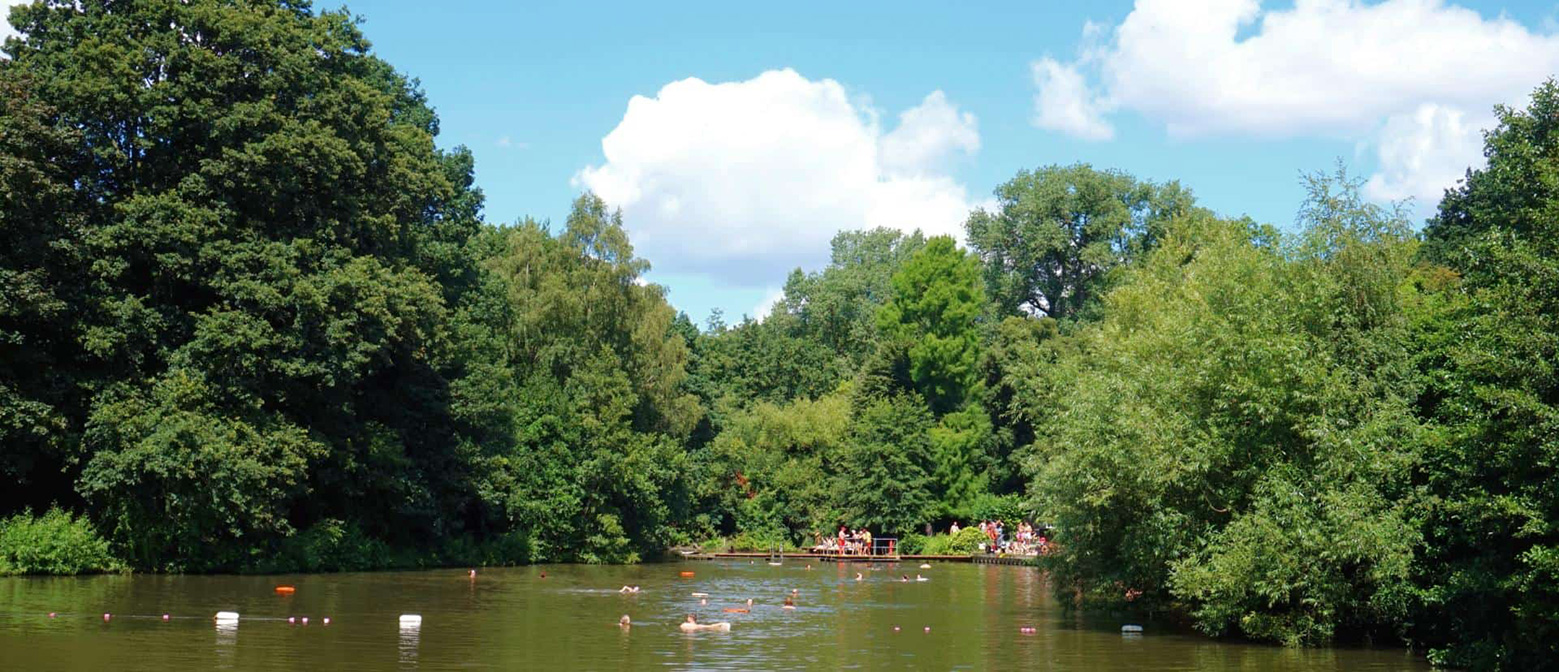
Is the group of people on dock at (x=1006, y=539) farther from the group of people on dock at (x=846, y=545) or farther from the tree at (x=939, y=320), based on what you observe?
the tree at (x=939, y=320)

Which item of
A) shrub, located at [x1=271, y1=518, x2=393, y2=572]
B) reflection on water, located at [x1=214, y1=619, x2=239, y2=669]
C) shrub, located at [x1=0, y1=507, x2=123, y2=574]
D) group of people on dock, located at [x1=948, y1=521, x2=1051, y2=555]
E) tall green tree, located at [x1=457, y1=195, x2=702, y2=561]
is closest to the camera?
reflection on water, located at [x1=214, y1=619, x2=239, y2=669]

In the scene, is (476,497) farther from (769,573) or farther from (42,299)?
(42,299)

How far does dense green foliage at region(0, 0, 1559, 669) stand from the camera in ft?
82.1

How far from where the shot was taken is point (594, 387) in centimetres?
6238

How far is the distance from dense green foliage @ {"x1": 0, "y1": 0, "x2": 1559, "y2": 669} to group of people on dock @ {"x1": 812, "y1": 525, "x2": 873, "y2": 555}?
6.29 ft

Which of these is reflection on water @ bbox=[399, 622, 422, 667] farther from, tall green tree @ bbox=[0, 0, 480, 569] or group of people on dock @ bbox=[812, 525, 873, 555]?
group of people on dock @ bbox=[812, 525, 873, 555]

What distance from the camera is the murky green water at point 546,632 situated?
23969 mm

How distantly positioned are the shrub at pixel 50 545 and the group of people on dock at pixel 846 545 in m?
39.7

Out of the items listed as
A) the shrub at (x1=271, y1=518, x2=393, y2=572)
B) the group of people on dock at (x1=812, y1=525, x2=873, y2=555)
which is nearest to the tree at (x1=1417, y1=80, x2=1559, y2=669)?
the shrub at (x1=271, y1=518, x2=393, y2=572)

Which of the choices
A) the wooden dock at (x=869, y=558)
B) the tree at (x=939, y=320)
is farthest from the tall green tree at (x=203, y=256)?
the tree at (x=939, y=320)

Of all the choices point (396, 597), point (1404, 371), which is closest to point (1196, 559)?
point (1404, 371)

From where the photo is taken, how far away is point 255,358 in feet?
134

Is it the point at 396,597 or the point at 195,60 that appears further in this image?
the point at 195,60

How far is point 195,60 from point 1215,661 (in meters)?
33.1
